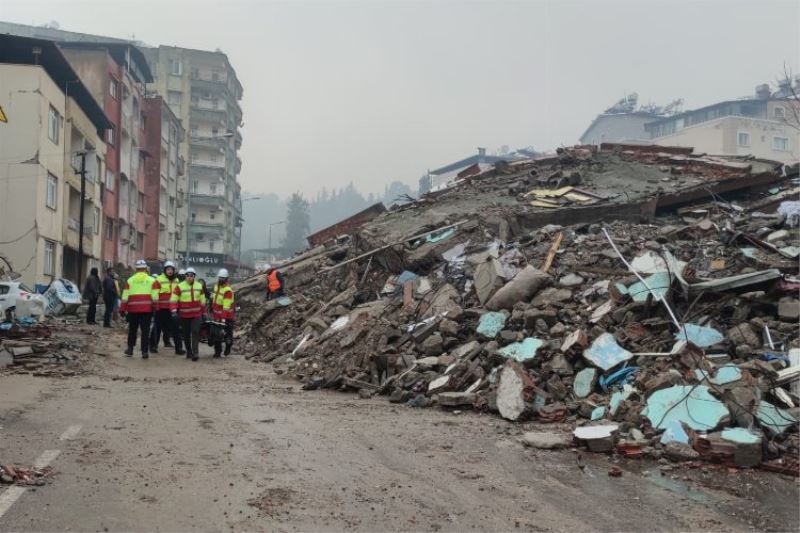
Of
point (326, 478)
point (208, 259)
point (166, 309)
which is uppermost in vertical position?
point (208, 259)

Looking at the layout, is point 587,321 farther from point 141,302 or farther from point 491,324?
point 141,302

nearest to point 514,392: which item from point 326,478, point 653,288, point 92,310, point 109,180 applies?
point 653,288

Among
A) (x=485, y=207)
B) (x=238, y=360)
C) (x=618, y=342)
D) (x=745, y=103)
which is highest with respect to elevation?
(x=745, y=103)

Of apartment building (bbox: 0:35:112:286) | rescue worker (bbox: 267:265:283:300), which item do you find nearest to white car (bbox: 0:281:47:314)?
rescue worker (bbox: 267:265:283:300)

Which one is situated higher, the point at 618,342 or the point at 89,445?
the point at 618,342

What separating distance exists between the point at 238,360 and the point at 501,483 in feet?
33.6

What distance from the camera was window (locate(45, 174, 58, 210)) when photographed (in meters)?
31.1

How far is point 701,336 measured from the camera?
8531mm

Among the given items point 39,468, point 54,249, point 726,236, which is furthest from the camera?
point 54,249

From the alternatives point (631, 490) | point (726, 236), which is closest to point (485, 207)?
point (726, 236)

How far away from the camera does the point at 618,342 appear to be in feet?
29.1

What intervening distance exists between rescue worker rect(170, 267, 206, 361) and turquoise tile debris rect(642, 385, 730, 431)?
9373mm

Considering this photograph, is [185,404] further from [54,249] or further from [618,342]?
[54,249]

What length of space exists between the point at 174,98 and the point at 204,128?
468 cm
